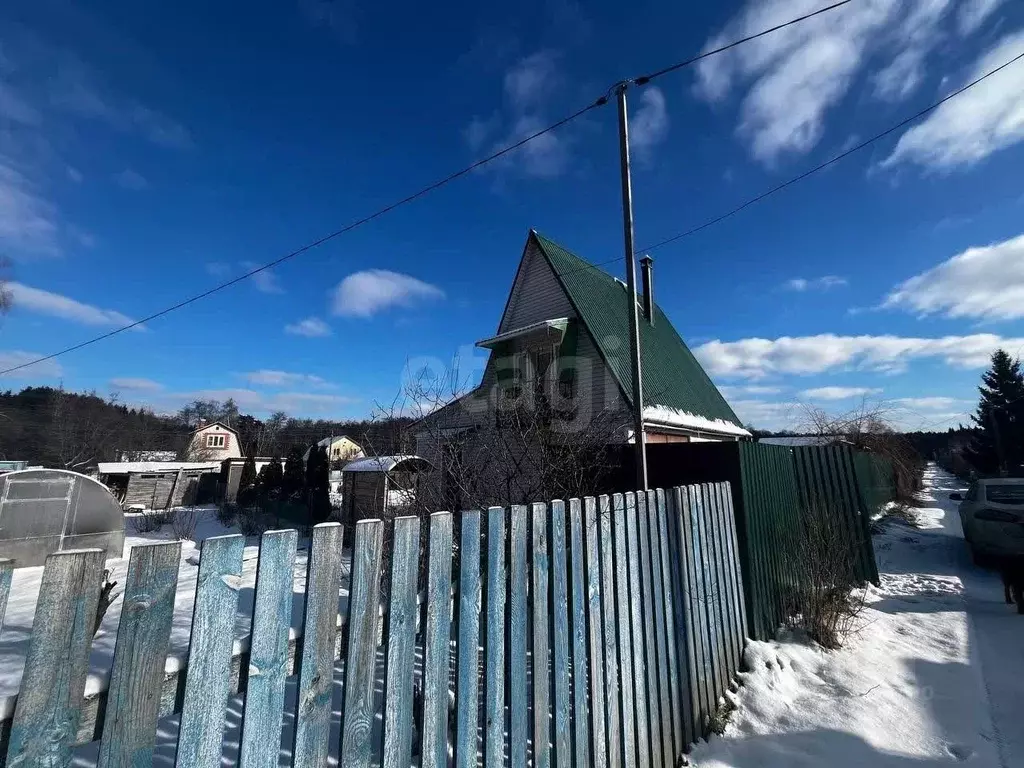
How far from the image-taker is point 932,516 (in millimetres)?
14102

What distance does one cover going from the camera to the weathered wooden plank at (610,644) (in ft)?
7.87

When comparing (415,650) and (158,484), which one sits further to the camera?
(158,484)

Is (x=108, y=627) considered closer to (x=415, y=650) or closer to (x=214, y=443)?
(x=415, y=650)

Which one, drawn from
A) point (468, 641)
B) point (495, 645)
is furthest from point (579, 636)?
point (468, 641)

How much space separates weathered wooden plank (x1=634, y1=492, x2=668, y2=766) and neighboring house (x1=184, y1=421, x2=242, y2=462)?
52.5 meters

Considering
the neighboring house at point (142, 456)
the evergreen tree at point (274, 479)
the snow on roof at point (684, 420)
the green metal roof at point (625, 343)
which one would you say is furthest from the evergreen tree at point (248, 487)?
the neighboring house at point (142, 456)

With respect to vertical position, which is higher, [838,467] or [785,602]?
[838,467]

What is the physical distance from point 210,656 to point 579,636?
1.61m

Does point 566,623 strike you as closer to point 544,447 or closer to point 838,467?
point 544,447

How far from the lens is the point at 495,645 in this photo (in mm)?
1930

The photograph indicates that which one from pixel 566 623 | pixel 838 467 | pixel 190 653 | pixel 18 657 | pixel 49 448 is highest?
pixel 49 448

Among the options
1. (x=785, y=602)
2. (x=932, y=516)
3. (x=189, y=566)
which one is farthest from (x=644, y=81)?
(x=932, y=516)

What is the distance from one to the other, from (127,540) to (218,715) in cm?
1819

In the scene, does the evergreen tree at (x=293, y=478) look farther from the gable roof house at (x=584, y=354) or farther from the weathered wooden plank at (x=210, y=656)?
the weathered wooden plank at (x=210, y=656)
